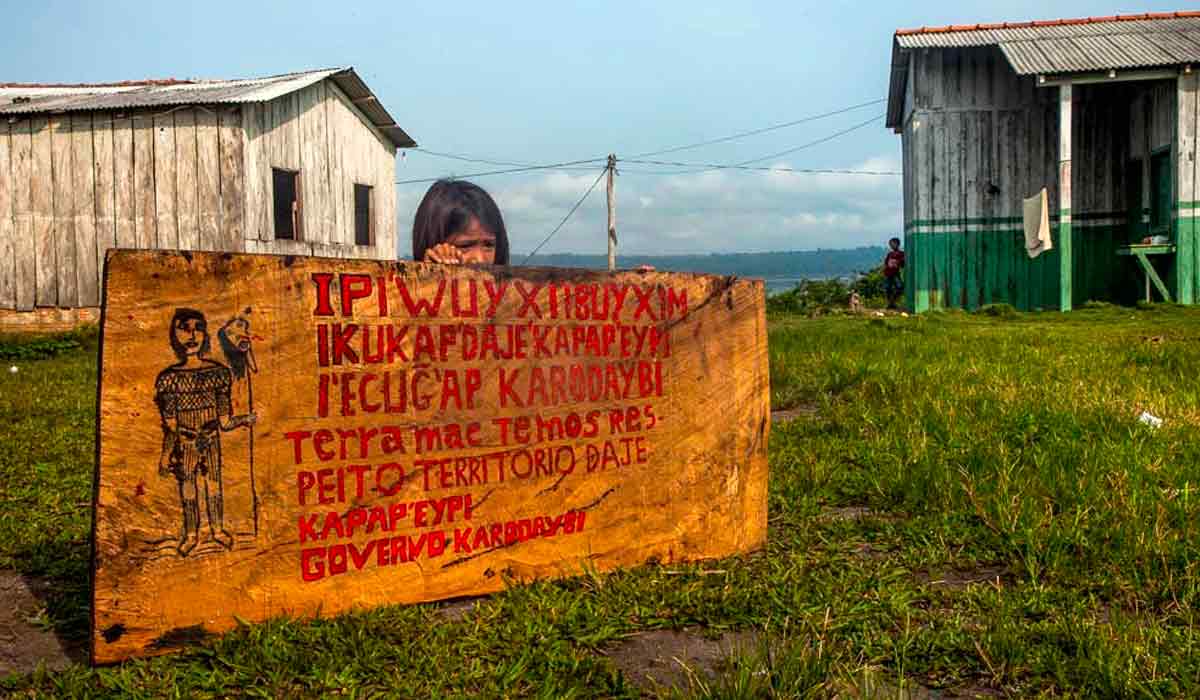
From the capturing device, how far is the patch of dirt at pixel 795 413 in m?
5.48

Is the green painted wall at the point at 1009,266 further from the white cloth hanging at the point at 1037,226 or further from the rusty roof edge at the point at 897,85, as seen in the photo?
the rusty roof edge at the point at 897,85

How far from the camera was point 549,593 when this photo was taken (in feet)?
8.61

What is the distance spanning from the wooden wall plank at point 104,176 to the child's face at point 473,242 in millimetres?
10635

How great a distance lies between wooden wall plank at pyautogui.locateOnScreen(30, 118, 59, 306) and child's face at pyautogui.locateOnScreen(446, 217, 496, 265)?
11.3 metres

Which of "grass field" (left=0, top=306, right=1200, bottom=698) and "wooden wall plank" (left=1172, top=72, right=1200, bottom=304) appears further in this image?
"wooden wall plank" (left=1172, top=72, right=1200, bottom=304)

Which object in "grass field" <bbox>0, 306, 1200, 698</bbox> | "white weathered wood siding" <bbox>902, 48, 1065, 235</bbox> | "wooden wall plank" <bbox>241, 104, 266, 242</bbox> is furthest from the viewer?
"white weathered wood siding" <bbox>902, 48, 1065, 235</bbox>

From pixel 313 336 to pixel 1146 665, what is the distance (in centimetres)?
204

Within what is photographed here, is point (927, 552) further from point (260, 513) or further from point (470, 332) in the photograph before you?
point (260, 513)

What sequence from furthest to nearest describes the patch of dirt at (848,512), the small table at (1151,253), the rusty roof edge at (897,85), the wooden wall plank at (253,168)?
the rusty roof edge at (897,85) < the small table at (1151,253) < the wooden wall plank at (253,168) < the patch of dirt at (848,512)

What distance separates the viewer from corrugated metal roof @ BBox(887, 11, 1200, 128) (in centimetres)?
1348

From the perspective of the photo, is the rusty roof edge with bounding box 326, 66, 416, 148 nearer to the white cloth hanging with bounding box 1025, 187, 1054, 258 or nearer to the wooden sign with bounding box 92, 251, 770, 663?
the white cloth hanging with bounding box 1025, 187, 1054, 258

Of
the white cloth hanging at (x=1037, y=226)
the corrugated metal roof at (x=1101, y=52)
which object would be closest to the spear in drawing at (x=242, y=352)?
the corrugated metal roof at (x=1101, y=52)

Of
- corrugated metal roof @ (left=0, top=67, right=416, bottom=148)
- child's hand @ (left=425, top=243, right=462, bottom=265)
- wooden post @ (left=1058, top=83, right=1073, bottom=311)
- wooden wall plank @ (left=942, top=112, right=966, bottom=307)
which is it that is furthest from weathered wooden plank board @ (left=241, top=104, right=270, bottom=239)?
wooden post @ (left=1058, top=83, right=1073, bottom=311)

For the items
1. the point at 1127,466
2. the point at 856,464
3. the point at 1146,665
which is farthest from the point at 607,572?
the point at 1127,466
